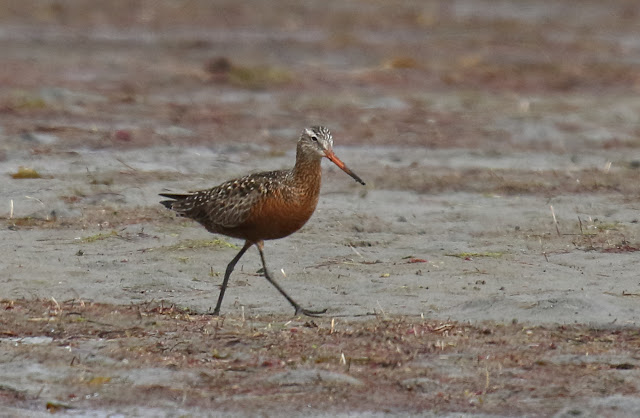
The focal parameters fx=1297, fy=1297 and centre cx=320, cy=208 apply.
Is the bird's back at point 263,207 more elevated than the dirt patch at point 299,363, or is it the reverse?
the bird's back at point 263,207

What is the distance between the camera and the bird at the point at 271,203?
29.1 feet

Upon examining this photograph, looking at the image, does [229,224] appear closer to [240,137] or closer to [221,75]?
[240,137]

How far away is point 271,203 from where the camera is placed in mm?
8883

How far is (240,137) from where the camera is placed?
646 inches

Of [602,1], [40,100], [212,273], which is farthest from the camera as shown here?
[602,1]

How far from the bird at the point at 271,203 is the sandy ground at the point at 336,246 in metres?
0.44

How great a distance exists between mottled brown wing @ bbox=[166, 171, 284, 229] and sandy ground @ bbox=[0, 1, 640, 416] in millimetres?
496

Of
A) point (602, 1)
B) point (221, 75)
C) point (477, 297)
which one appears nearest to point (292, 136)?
point (221, 75)

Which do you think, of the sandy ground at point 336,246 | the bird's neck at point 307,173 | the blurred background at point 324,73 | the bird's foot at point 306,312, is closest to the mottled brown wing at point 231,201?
the bird's neck at point 307,173

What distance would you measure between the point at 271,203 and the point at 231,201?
0.36 meters

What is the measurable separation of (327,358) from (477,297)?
1.85m

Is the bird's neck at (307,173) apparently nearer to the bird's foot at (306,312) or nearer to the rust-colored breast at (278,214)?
the rust-colored breast at (278,214)

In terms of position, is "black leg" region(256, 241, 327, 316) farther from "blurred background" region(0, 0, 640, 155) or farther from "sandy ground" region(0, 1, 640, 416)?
"blurred background" region(0, 0, 640, 155)

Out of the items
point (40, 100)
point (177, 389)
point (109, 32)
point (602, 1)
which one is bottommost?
point (177, 389)
